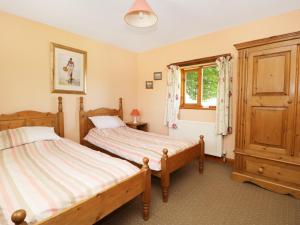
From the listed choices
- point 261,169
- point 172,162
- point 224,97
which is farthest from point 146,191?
point 224,97

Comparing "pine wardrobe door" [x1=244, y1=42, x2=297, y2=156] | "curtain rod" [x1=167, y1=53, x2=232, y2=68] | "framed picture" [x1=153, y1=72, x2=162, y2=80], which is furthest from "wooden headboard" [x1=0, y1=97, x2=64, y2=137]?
"pine wardrobe door" [x1=244, y1=42, x2=297, y2=156]

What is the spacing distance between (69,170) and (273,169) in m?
2.40

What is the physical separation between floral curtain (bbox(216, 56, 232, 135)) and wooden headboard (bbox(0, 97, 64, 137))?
2.80 meters

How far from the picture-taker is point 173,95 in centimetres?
372

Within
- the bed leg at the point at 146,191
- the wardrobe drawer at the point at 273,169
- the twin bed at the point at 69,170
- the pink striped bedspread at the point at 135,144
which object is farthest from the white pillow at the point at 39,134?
the wardrobe drawer at the point at 273,169

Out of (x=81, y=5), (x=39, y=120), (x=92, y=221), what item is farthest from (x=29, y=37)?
(x=92, y=221)

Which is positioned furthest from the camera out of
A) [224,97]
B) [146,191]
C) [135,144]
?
[224,97]

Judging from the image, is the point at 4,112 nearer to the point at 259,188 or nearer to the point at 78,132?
the point at 78,132

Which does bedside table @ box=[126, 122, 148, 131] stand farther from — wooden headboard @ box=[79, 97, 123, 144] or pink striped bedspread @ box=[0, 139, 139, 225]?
pink striped bedspread @ box=[0, 139, 139, 225]

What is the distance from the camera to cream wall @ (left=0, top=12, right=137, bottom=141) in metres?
2.52

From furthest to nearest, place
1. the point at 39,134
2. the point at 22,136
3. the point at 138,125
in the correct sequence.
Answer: the point at 138,125, the point at 39,134, the point at 22,136

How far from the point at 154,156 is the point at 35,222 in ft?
4.34

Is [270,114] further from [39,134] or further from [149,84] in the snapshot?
[39,134]

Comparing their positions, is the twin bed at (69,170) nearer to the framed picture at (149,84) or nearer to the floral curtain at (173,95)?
the floral curtain at (173,95)
